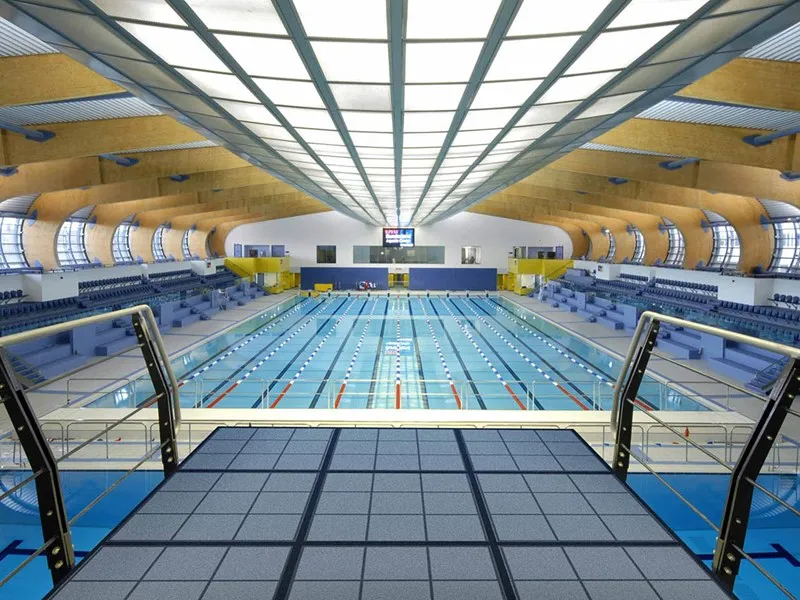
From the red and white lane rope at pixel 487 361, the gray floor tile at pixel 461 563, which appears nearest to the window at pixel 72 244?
the red and white lane rope at pixel 487 361

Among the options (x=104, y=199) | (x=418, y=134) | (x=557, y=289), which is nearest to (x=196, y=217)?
(x=104, y=199)

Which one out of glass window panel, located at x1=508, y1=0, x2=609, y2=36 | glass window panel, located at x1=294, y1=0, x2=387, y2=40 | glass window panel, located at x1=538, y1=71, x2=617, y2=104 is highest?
glass window panel, located at x1=538, y1=71, x2=617, y2=104

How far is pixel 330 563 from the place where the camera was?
1.96 m

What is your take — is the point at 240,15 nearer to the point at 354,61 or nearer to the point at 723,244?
the point at 354,61

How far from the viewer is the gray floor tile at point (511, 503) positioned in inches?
93.3

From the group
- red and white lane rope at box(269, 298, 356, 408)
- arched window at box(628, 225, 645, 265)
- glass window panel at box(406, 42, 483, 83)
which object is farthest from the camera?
arched window at box(628, 225, 645, 265)

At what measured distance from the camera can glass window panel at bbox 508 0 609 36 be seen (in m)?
2.53

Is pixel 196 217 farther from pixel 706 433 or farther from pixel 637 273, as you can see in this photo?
pixel 706 433

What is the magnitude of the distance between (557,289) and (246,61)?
26761 millimetres

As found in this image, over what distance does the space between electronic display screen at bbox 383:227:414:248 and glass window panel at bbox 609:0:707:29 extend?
106 feet

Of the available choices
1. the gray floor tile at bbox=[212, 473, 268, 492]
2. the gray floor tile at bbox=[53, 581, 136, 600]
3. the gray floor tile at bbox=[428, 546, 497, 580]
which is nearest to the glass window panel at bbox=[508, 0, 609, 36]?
the gray floor tile at bbox=[428, 546, 497, 580]

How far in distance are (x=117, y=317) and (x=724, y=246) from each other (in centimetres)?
2813

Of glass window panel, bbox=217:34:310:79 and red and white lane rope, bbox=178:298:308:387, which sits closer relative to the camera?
glass window panel, bbox=217:34:310:79

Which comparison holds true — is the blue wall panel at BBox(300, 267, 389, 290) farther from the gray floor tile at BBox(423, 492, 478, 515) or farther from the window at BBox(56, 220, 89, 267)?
the gray floor tile at BBox(423, 492, 478, 515)
